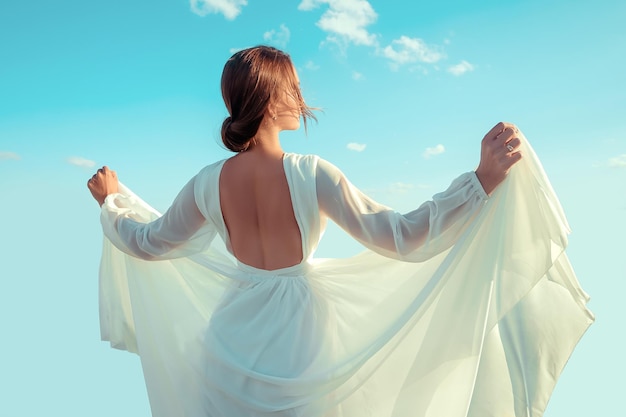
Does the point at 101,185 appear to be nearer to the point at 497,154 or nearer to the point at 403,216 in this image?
the point at 403,216

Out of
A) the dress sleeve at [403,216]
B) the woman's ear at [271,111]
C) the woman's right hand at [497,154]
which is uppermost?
the woman's ear at [271,111]

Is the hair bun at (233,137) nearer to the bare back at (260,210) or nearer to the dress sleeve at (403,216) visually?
the bare back at (260,210)

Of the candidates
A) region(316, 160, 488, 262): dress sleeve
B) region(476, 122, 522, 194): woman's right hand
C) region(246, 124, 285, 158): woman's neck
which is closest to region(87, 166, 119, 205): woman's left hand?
region(246, 124, 285, 158): woman's neck

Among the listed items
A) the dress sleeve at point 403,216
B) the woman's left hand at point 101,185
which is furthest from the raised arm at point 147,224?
the dress sleeve at point 403,216

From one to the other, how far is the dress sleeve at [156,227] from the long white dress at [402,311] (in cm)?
3

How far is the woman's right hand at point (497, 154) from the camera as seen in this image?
1910mm

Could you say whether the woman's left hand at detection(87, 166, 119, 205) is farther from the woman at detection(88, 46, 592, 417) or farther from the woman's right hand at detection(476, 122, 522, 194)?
the woman's right hand at detection(476, 122, 522, 194)

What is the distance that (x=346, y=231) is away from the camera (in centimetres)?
200

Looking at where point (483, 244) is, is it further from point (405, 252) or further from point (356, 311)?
point (356, 311)

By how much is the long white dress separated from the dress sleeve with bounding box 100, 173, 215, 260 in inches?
1.0

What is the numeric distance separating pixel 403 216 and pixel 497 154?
0.32 metres

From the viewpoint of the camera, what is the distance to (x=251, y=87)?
2016mm

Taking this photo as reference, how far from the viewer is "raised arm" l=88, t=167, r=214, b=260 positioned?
2.24 metres

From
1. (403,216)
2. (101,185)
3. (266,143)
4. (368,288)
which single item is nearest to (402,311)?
(368,288)
